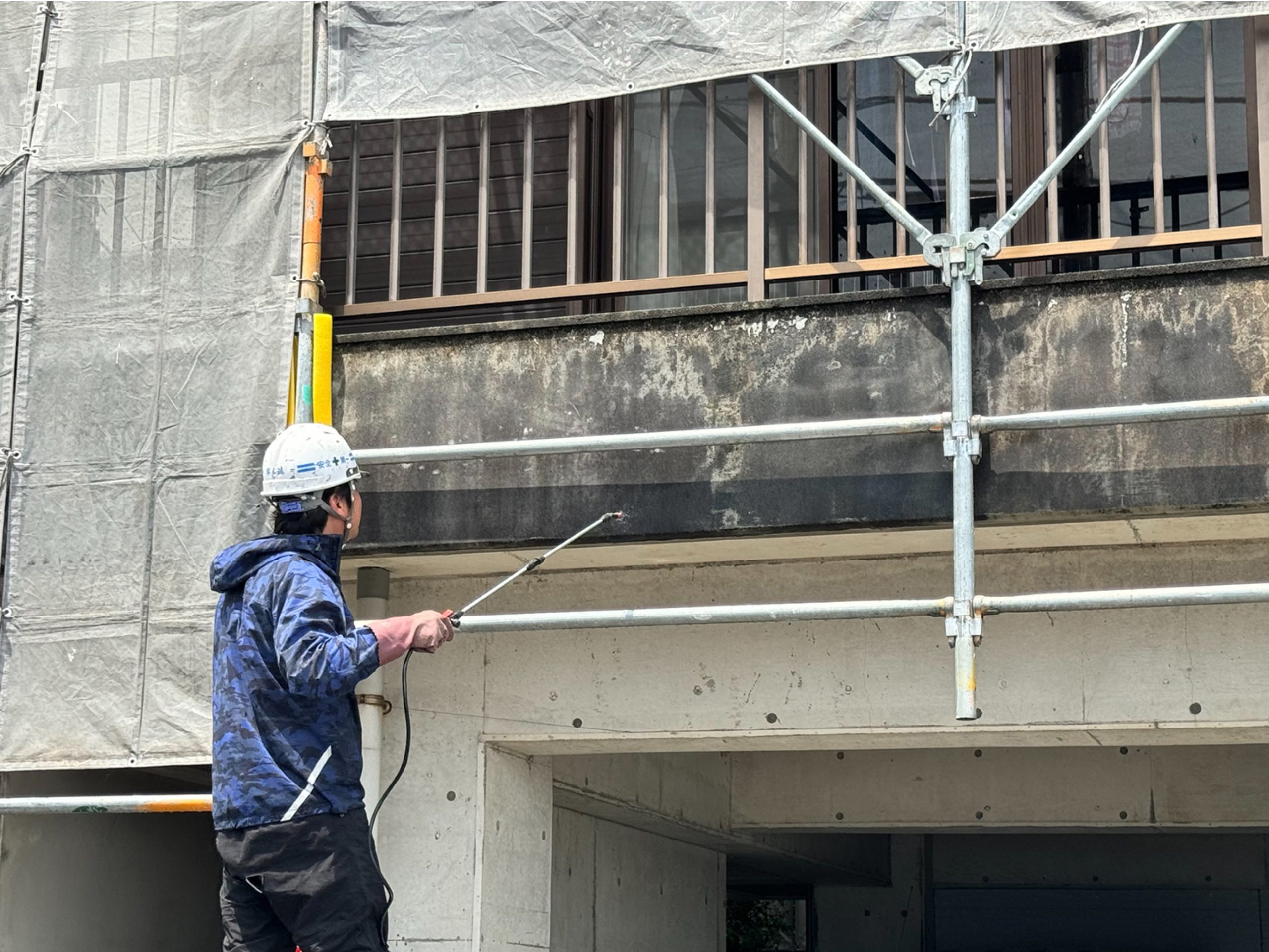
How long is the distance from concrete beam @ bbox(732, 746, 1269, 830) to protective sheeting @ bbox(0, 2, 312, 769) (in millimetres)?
5688

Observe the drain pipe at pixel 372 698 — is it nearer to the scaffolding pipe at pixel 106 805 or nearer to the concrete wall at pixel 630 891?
the scaffolding pipe at pixel 106 805

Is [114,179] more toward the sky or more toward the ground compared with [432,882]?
more toward the sky

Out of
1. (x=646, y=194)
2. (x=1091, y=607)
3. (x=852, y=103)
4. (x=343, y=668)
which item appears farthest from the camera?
(x=646, y=194)

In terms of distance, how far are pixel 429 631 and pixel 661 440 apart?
75.2 inches

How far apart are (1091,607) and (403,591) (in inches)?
126

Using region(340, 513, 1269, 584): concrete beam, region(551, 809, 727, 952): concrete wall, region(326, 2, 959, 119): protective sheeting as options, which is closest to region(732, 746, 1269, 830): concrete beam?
region(551, 809, 727, 952): concrete wall

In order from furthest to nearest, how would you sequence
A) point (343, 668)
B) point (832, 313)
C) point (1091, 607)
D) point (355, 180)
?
point (355, 180)
point (832, 313)
point (1091, 607)
point (343, 668)

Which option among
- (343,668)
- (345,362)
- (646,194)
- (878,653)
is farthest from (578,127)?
(343,668)

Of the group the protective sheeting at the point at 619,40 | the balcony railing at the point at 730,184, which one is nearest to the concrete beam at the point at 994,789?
the balcony railing at the point at 730,184

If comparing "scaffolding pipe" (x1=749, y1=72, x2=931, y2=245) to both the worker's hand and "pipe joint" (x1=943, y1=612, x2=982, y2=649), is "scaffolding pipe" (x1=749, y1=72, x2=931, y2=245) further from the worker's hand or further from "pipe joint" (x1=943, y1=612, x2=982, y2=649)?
the worker's hand

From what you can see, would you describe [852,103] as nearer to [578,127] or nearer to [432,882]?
[578,127]

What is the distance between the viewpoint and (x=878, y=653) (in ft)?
23.2

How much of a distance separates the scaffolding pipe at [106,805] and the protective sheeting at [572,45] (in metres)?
2.78

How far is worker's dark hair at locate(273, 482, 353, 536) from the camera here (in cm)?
470
